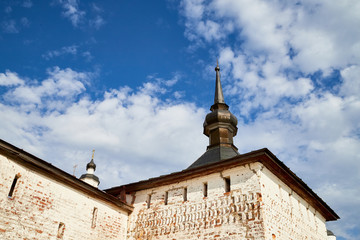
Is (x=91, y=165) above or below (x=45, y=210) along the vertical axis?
above

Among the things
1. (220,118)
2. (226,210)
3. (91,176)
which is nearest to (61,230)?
(226,210)

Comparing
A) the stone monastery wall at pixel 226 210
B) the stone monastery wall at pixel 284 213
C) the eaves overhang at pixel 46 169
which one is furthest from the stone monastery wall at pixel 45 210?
the stone monastery wall at pixel 284 213

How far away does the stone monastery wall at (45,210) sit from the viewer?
10367 mm

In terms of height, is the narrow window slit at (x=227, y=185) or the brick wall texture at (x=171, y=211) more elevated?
the narrow window slit at (x=227, y=185)

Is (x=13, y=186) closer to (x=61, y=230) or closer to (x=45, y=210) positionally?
(x=45, y=210)

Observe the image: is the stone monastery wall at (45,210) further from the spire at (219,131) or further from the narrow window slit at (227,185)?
the spire at (219,131)

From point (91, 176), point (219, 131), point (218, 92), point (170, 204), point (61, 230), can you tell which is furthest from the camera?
point (91, 176)

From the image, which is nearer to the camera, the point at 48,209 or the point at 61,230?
the point at 48,209

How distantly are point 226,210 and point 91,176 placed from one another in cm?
2465

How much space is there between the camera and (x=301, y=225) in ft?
46.2

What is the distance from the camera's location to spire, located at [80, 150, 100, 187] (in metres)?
33.6

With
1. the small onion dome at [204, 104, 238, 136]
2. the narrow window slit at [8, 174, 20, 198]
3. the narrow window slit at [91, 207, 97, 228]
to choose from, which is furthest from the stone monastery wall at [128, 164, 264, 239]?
the small onion dome at [204, 104, 238, 136]

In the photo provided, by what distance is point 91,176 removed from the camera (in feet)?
112

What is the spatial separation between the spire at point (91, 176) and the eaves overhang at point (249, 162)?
1797 centimetres
